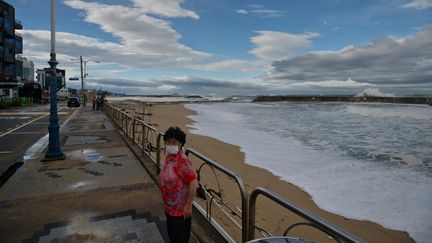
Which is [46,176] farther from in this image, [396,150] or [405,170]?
[396,150]

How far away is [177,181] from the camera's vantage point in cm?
304

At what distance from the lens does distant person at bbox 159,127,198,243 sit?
119 inches

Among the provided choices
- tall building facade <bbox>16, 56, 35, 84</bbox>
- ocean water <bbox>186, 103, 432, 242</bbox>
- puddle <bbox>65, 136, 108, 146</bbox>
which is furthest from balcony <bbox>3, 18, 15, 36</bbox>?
ocean water <bbox>186, 103, 432, 242</bbox>

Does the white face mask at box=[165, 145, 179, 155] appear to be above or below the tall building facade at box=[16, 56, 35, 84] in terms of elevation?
below

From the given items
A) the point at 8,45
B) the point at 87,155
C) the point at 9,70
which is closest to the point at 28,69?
the point at 9,70

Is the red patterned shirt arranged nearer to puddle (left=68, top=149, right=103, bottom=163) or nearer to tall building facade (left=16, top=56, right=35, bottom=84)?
puddle (left=68, top=149, right=103, bottom=163)

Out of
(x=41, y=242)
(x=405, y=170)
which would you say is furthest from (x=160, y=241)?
(x=405, y=170)

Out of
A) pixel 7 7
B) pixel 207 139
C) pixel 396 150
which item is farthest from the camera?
pixel 7 7

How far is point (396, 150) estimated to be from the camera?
1493cm

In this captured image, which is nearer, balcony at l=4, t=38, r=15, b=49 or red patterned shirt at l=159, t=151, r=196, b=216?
red patterned shirt at l=159, t=151, r=196, b=216

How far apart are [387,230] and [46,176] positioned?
7444mm

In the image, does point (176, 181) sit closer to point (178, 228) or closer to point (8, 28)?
point (178, 228)

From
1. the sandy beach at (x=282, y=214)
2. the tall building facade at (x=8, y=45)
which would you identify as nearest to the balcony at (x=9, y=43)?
the tall building facade at (x=8, y=45)

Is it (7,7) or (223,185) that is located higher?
(7,7)
